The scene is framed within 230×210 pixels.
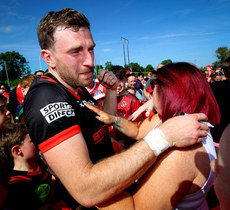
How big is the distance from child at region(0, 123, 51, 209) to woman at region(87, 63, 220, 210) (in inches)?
57.3

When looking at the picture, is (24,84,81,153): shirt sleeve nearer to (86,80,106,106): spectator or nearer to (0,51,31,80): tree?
(86,80,106,106): spectator

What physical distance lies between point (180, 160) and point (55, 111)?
40.9 inches

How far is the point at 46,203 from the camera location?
85.7 inches

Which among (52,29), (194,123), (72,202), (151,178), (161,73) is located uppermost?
(52,29)

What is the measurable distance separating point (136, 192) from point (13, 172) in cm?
179

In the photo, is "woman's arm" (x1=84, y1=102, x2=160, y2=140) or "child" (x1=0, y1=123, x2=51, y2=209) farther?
"woman's arm" (x1=84, y1=102, x2=160, y2=140)

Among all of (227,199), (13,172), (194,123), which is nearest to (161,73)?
(194,123)

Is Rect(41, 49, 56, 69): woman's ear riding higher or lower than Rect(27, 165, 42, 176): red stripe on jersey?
higher

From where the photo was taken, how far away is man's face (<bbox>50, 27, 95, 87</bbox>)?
148 centimetres

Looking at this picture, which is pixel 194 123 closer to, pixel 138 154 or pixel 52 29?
pixel 138 154

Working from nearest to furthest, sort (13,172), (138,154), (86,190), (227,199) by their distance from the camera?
(227,199) → (86,190) → (138,154) → (13,172)

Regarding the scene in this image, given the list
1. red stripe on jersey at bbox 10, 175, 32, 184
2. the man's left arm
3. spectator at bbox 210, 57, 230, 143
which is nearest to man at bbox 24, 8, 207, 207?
the man's left arm

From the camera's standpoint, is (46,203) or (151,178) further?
(46,203)

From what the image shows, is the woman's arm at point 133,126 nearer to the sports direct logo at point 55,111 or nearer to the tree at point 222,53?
the sports direct logo at point 55,111
